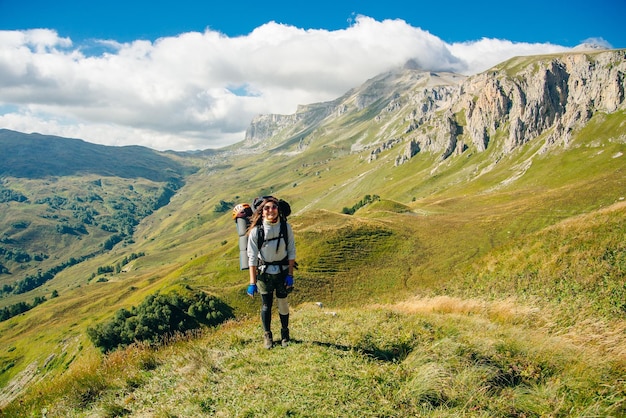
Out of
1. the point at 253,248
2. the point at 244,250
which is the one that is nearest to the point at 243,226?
the point at 244,250

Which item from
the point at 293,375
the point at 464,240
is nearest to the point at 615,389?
the point at 293,375

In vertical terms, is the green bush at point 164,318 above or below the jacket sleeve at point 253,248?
below

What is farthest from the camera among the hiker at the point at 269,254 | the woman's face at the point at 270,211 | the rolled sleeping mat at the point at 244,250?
the rolled sleeping mat at the point at 244,250

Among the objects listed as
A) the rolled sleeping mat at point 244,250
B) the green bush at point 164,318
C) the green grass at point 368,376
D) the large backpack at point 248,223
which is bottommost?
the green bush at point 164,318

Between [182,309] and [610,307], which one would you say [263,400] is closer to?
[610,307]

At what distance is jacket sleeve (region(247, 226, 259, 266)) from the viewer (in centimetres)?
1096

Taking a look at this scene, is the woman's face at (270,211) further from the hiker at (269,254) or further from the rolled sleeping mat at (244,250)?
the rolled sleeping mat at (244,250)

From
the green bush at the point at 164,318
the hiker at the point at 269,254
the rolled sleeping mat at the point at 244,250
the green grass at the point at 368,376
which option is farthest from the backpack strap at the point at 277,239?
the green bush at the point at 164,318

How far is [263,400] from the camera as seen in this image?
7.42 m

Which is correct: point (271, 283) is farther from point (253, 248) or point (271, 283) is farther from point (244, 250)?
point (244, 250)

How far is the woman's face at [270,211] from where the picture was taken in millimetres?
10852

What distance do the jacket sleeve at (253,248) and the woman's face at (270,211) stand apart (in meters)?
0.51

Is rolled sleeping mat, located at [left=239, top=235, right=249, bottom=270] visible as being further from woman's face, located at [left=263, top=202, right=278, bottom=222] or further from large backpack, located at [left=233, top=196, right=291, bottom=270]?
woman's face, located at [left=263, top=202, right=278, bottom=222]

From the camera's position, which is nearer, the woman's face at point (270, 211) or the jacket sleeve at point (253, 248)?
the woman's face at point (270, 211)
